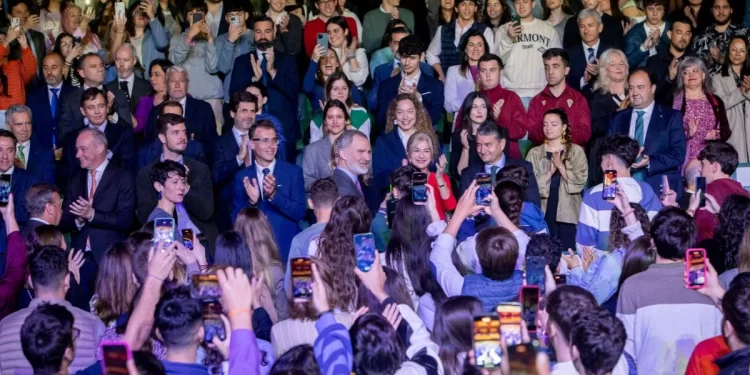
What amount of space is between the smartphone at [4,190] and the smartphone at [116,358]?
3.85 m

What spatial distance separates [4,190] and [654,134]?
4914 mm

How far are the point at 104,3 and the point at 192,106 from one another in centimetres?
275

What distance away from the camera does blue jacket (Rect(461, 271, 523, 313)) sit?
18.8 feet

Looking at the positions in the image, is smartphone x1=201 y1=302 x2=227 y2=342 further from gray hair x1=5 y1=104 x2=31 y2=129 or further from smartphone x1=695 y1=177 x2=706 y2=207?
gray hair x1=5 y1=104 x2=31 y2=129

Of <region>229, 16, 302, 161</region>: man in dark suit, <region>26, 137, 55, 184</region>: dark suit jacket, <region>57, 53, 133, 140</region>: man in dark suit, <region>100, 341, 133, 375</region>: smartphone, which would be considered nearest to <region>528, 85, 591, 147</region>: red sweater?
<region>229, 16, 302, 161</region>: man in dark suit

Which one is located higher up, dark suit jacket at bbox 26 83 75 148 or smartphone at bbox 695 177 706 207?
dark suit jacket at bbox 26 83 75 148

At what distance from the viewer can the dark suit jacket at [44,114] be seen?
1076cm

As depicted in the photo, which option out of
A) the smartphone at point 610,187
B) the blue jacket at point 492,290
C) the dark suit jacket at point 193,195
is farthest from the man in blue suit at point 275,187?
the blue jacket at point 492,290

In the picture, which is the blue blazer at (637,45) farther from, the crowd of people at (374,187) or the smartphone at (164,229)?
the smartphone at (164,229)

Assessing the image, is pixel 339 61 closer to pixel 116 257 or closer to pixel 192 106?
pixel 192 106

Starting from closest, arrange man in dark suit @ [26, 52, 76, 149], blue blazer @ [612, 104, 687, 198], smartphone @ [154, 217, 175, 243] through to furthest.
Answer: smartphone @ [154, 217, 175, 243] < blue blazer @ [612, 104, 687, 198] < man in dark suit @ [26, 52, 76, 149]

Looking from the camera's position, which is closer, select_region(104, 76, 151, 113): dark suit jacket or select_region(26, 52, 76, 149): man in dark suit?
select_region(26, 52, 76, 149): man in dark suit

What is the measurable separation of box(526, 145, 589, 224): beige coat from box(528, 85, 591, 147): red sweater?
1.12 feet

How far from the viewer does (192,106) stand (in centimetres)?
1034
